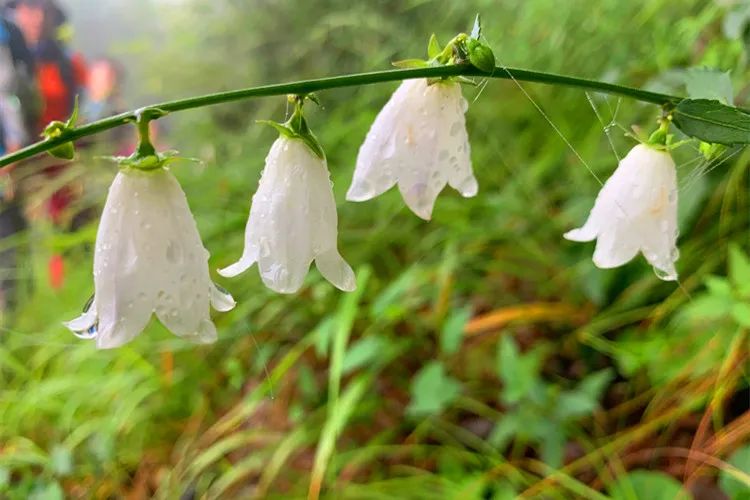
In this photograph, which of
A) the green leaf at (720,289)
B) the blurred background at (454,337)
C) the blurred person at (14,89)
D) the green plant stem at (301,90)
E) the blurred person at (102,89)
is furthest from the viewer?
the blurred person at (102,89)

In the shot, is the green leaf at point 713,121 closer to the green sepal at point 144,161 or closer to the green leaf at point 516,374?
the green sepal at point 144,161

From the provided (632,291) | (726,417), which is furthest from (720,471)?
(632,291)

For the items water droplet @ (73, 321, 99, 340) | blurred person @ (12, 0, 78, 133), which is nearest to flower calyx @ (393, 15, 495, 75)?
water droplet @ (73, 321, 99, 340)

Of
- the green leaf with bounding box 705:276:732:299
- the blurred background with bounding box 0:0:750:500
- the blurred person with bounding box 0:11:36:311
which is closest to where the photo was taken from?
the green leaf with bounding box 705:276:732:299

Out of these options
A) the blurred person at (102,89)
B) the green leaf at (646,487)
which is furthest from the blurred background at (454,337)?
the blurred person at (102,89)

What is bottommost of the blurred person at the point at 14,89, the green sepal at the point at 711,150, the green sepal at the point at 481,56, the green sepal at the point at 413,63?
the green sepal at the point at 711,150

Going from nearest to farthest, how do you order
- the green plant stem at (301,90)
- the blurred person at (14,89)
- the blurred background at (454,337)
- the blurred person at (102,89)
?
1. the green plant stem at (301,90)
2. the blurred background at (454,337)
3. the blurred person at (14,89)
4. the blurred person at (102,89)

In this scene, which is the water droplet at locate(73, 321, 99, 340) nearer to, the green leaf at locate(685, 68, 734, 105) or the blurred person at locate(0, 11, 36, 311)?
the green leaf at locate(685, 68, 734, 105)
